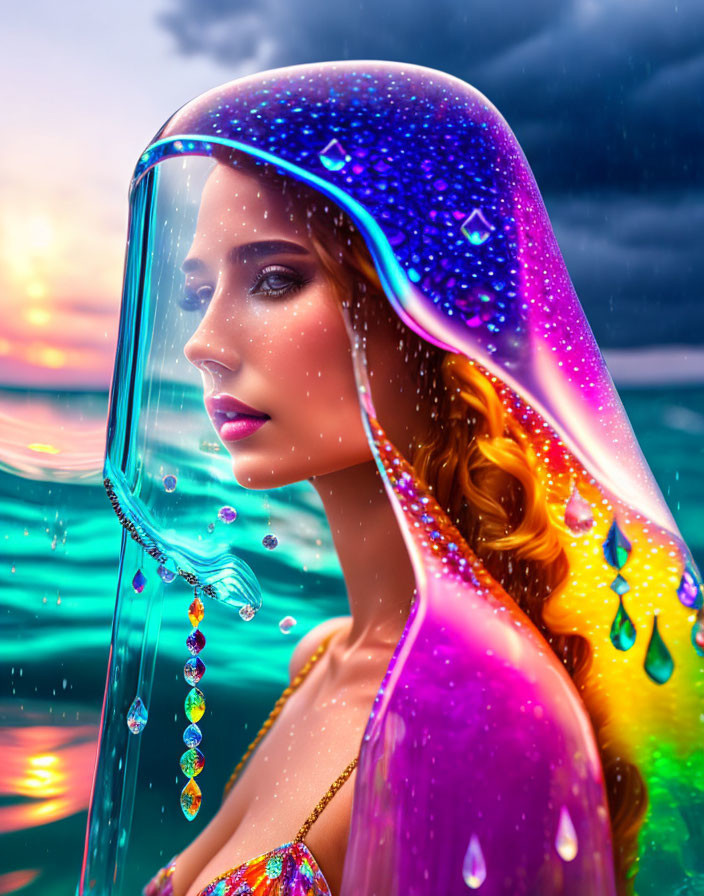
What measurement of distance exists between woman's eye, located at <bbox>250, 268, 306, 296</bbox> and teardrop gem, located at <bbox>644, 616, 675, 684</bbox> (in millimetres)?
492

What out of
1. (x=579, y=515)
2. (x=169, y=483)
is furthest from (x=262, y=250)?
(x=579, y=515)

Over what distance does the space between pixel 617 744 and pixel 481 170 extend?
587 mm

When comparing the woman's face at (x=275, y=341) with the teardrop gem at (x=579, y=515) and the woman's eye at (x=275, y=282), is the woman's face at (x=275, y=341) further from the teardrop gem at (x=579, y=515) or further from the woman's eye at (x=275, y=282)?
the teardrop gem at (x=579, y=515)

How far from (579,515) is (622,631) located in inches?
4.5

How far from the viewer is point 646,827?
85 cm

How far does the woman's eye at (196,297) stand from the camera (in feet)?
3.27

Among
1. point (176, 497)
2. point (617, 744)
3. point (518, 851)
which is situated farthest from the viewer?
point (176, 497)

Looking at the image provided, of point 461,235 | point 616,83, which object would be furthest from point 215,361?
point 616,83

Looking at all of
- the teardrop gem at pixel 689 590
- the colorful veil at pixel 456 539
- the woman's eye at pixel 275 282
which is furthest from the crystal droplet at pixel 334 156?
the teardrop gem at pixel 689 590

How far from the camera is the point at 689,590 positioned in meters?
0.83

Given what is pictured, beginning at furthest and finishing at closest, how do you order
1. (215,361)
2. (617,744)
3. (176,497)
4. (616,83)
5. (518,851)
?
1. (616,83)
2. (176,497)
3. (215,361)
4. (617,744)
5. (518,851)

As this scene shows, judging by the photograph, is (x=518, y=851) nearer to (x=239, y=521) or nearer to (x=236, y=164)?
(x=239, y=521)

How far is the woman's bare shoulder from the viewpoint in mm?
1276

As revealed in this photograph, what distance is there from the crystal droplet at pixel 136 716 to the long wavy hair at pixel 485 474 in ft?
1.49
